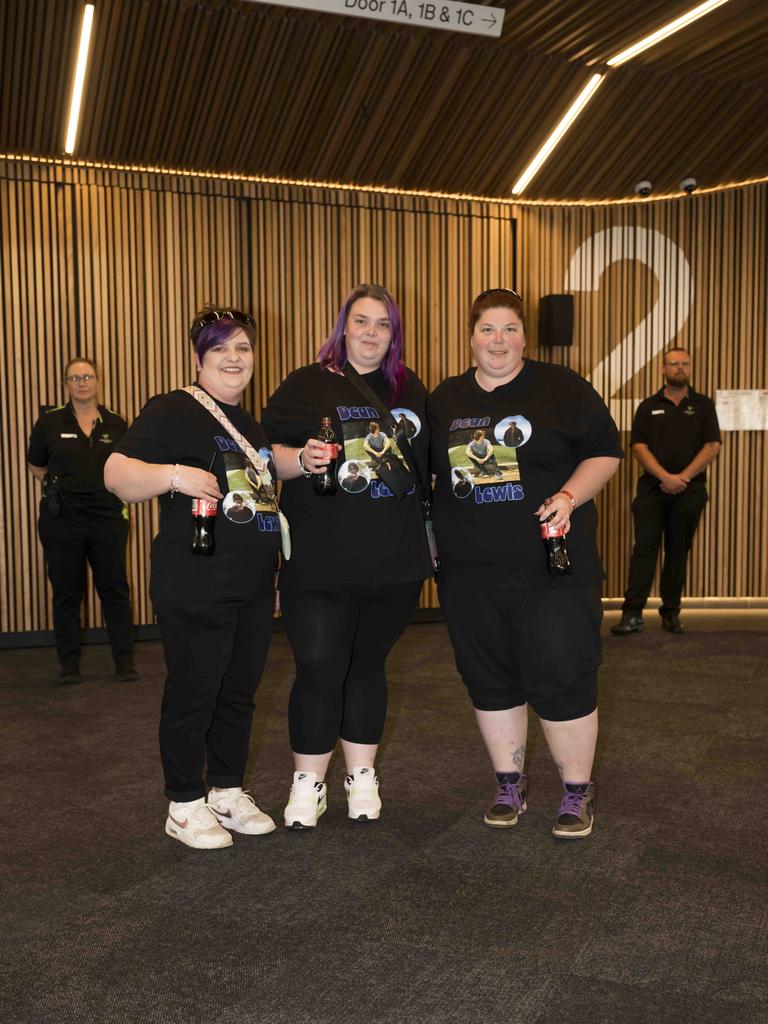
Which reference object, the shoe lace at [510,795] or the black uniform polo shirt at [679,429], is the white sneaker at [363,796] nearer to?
the shoe lace at [510,795]

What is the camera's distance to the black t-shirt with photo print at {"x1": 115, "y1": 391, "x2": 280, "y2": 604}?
285cm

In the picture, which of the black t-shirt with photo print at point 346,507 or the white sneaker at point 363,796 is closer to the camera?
the black t-shirt with photo print at point 346,507

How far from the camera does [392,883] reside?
9.12 ft

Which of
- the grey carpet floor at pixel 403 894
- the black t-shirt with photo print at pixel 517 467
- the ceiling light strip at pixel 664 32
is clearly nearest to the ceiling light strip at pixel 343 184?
the ceiling light strip at pixel 664 32

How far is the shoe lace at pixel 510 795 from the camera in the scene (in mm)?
3266

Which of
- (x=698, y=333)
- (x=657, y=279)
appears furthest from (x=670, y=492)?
(x=657, y=279)

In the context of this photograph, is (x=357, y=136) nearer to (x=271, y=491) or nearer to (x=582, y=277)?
(x=582, y=277)

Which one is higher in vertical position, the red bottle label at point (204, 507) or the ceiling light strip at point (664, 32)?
the ceiling light strip at point (664, 32)

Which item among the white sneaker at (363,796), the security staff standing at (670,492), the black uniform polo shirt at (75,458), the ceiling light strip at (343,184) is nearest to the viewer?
the white sneaker at (363,796)

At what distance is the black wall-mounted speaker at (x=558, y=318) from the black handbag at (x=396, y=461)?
15.8 feet

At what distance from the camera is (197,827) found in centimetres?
303

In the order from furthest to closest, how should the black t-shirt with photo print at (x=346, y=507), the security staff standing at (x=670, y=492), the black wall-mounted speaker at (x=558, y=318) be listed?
the black wall-mounted speaker at (x=558, y=318)
the security staff standing at (x=670, y=492)
the black t-shirt with photo print at (x=346, y=507)

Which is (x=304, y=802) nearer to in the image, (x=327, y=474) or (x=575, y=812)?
(x=575, y=812)

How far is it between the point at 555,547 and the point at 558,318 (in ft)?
16.6
